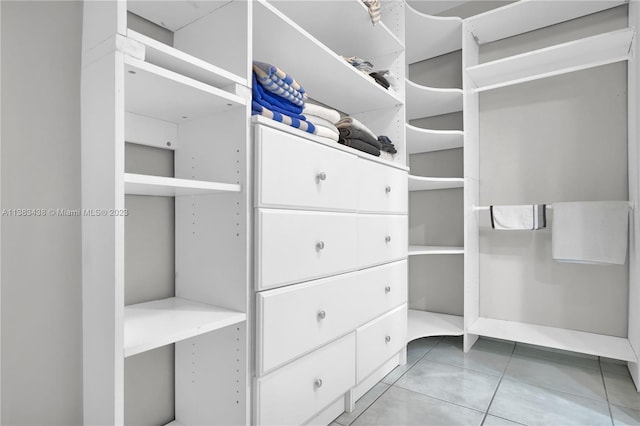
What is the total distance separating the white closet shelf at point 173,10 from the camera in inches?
45.1

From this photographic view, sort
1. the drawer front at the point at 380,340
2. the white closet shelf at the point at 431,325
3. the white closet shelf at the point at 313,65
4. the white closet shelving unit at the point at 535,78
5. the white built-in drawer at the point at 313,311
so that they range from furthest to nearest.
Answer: the white closet shelf at the point at 431,325 < the white closet shelving unit at the point at 535,78 < the drawer front at the point at 380,340 < the white closet shelf at the point at 313,65 < the white built-in drawer at the point at 313,311

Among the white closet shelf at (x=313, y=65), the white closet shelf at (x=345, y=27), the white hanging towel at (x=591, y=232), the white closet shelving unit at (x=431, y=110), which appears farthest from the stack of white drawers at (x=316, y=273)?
the white hanging towel at (x=591, y=232)

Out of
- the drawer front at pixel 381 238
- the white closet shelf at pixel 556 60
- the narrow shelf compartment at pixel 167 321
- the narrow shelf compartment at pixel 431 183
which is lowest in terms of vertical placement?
the narrow shelf compartment at pixel 167 321

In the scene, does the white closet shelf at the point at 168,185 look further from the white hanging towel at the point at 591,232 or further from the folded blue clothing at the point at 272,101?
the white hanging towel at the point at 591,232

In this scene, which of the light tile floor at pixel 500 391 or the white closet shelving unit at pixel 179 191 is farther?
the light tile floor at pixel 500 391

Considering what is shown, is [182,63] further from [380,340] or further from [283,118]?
[380,340]

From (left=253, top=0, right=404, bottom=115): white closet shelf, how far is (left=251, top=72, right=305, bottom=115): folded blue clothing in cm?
22

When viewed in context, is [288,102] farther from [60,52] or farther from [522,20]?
[522,20]

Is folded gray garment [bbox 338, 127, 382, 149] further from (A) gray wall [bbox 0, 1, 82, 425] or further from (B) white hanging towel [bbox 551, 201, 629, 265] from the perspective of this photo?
(B) white hanging towel [bbox 551, 201, 629, 265]

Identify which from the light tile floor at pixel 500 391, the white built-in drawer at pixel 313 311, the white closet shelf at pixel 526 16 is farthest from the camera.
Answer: the white closet shelf at pixel 526 16

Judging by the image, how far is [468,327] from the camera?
233 cm

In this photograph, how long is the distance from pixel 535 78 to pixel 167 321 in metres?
2.56

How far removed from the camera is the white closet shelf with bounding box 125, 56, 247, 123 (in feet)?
2.86

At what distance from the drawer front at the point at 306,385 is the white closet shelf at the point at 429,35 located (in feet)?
6.79
